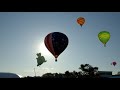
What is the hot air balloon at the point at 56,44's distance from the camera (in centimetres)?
2623

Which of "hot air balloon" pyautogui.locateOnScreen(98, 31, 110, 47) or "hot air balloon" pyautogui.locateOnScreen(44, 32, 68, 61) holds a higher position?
"hot air balloon" pyautogui.locateOnScreen(98, 31, 110, 47)

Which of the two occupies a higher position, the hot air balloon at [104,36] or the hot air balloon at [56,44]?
the hot air balloon at [104,36]

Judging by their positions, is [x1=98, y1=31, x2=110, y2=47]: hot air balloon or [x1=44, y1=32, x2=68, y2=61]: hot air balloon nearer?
[x1=44, y1=32, x2=68, y2=61]: hot air balloon

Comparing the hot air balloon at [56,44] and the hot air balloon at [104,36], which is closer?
the hot air balloon at [56,44]

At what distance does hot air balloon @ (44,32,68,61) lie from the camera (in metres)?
26.2

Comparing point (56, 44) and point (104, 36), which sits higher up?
point (104, 36)

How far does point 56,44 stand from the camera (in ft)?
85.8

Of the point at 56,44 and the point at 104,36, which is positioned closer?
the point at 56,44
